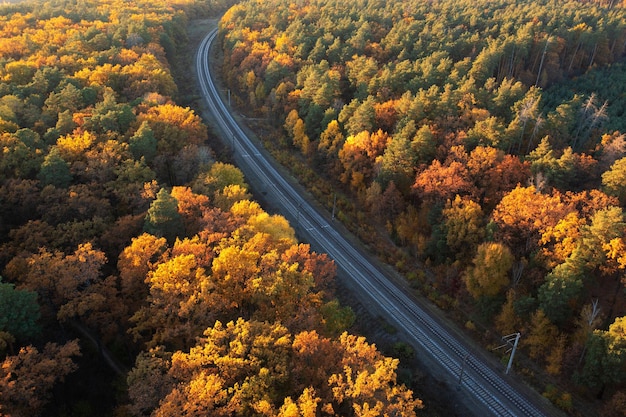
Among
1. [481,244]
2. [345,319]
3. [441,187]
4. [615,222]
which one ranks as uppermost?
[615,222]

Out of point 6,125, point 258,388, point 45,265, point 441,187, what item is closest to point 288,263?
point 258,388

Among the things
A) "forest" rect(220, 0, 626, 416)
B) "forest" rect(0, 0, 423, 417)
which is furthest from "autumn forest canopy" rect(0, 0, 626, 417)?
"forest" rect(220, 0, 626, 416)

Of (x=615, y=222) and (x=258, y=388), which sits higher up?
(x=615, y=222)

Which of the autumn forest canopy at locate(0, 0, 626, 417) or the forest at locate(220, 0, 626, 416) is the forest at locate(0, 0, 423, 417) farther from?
the forest at locate(220, 0, 626, 416)

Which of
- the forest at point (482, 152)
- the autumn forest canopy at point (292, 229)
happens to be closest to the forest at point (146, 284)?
the autumn forest canopy at point (292, 229)

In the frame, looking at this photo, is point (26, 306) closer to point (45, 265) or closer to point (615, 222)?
point (45, 265)

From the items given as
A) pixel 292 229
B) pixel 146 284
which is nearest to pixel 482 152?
pixel 292 229

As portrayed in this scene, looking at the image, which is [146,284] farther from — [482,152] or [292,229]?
[482,152]
